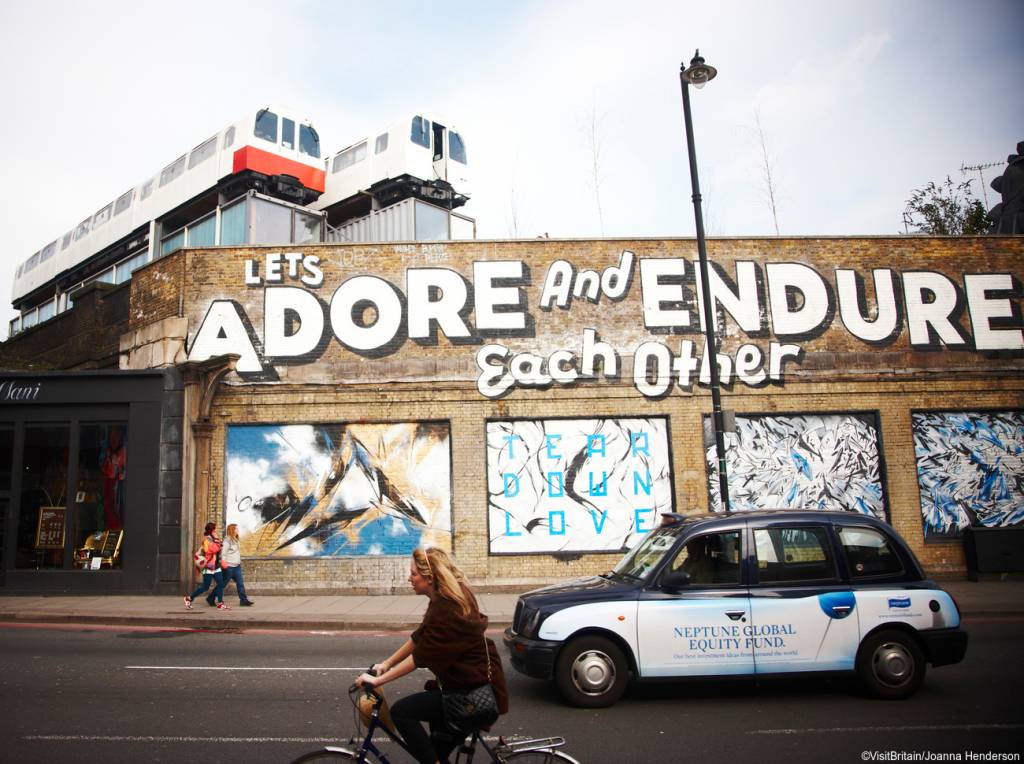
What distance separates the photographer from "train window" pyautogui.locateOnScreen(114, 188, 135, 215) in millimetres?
30406

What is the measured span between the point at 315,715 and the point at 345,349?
11.2m

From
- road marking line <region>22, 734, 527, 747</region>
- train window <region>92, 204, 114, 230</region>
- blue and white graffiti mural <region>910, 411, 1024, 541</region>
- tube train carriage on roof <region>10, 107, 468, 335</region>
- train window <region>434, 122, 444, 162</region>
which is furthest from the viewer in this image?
train window <region>92, 204, 114, 230</region>

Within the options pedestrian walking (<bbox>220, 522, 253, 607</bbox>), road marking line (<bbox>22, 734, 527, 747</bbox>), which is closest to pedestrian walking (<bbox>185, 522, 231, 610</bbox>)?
A: pedestrian walking (<bbox>220, 522, 253, 607</bbox>)

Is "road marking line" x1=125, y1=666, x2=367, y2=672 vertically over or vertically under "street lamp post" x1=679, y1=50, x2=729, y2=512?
under

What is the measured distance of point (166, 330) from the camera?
17156mm

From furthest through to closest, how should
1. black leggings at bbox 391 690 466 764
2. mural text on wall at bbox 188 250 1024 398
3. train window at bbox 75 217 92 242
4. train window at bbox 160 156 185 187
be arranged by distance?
train window at bbox 75 217 92 242, train window at bbox 160 156 185 187, mural text on wall at bbox 188 250 1024 398, black leggings at bbox 391 690 466 764

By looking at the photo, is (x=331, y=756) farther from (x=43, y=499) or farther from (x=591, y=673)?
(x=43, y=499)

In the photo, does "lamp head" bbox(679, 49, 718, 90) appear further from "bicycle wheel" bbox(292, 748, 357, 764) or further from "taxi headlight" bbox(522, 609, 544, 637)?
"bicycle wheel" bbox(292, 748, 357, 764)

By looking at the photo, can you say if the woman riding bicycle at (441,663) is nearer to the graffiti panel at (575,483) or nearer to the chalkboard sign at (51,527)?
the graffiti panel at (575,483)

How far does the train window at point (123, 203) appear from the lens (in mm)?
30406

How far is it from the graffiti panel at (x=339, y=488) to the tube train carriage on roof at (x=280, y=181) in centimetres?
969

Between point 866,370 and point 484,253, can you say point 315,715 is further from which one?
point 866,370

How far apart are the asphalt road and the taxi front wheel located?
17 centimetres

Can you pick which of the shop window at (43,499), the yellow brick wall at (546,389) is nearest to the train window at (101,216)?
the yellow brick wall at (546,389)
